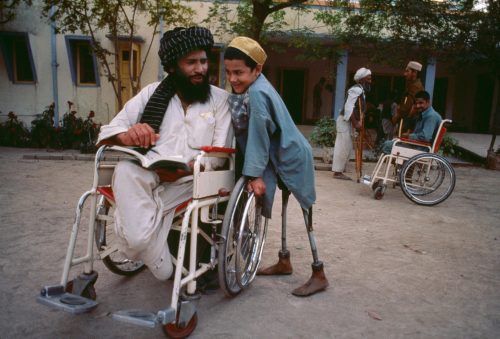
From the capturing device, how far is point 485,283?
10.9 ft

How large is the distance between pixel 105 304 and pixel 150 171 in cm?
96

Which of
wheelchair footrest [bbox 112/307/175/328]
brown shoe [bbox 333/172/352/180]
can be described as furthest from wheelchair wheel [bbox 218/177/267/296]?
brown shoe [bbox 333/172/352/180]

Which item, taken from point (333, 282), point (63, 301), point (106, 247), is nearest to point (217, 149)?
point (106, 247)

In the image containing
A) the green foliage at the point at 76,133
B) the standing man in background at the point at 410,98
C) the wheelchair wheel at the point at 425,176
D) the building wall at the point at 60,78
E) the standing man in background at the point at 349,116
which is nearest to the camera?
the wheelchair wheel at the point at 425,176

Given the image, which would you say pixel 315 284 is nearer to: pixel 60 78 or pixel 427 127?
pixel 427 127

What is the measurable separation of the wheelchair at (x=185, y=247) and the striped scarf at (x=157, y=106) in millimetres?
288

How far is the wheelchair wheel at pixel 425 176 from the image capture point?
5.70m

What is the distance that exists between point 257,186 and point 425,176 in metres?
3.88

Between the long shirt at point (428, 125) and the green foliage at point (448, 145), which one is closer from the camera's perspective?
the long shirt at point (428, 125)

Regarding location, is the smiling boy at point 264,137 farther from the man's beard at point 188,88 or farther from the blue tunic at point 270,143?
the man's beard at point 188,88

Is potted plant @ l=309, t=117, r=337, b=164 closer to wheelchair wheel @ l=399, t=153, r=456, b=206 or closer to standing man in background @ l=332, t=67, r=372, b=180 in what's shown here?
standing man in background @ l=332, t=67, r=372, b=180

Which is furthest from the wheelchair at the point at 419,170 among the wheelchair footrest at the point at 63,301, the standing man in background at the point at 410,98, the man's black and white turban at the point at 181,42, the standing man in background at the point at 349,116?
the wheelchair footrest at the point at 63,301

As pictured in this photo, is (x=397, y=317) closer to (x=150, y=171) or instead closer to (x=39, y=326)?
(x=150, y=171)

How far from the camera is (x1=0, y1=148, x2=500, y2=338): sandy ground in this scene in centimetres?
257
